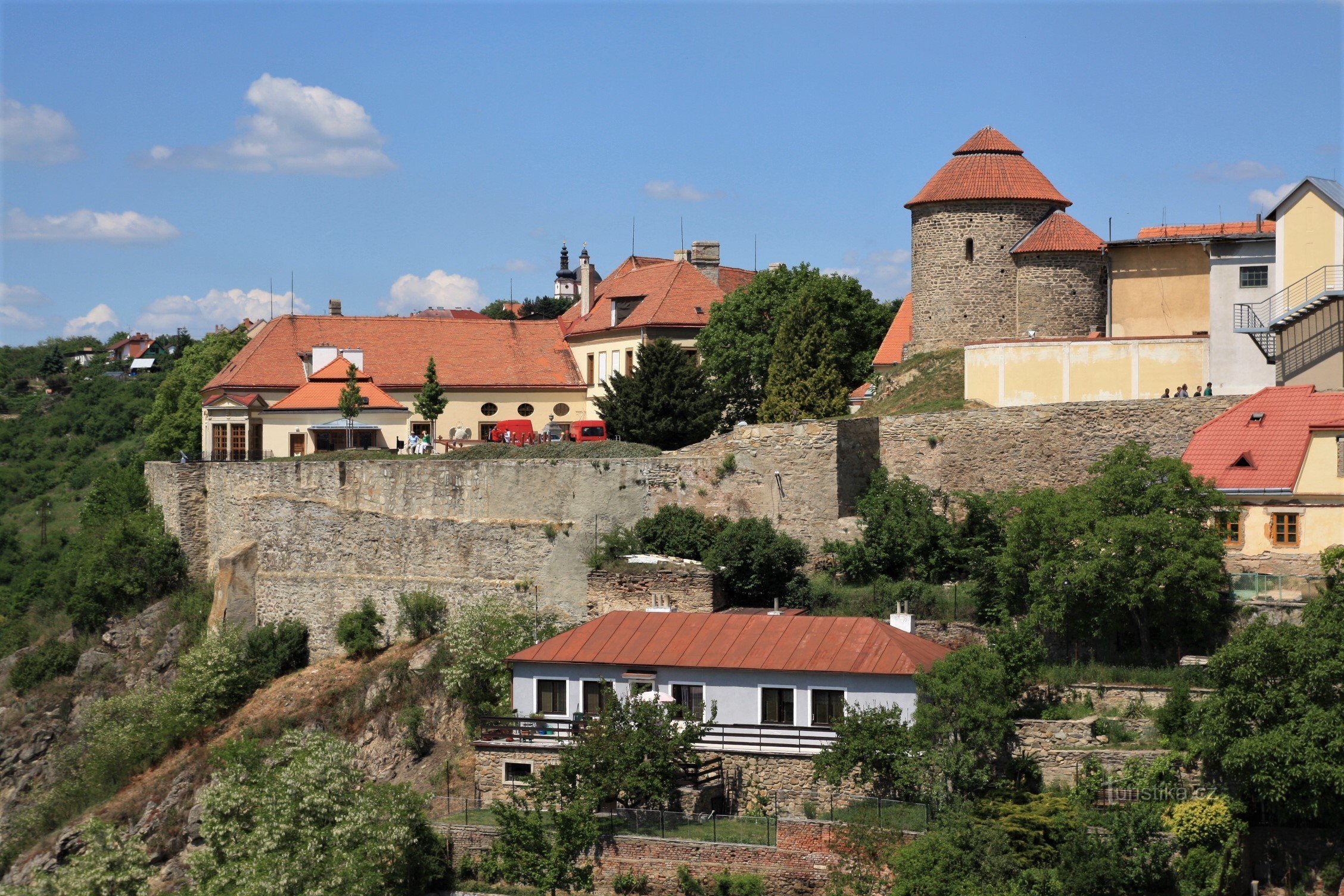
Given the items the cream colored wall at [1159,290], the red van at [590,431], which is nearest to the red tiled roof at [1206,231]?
the cream colored wall at [1159,290]

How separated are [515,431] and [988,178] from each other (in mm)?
18483

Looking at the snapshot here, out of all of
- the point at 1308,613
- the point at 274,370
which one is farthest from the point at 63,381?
the point at 1308,613

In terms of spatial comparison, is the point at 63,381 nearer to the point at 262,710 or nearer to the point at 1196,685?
the point at 262,710

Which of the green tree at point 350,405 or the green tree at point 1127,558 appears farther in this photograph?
the green tree at point 350,405

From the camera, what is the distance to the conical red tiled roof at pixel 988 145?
41.4 meters

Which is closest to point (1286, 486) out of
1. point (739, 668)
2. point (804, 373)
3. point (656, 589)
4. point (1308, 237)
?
point (1308, 237)

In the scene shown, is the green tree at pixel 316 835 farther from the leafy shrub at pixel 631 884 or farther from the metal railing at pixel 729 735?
the leafy shrub at pixel 631 884

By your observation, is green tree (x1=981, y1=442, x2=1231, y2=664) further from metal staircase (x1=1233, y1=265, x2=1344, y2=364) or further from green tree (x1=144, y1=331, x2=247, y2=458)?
green tree (x1=144, y1=331, x2=247, y2=458)

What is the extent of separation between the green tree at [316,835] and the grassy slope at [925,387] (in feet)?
51.4

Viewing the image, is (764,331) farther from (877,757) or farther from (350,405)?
(877,757)

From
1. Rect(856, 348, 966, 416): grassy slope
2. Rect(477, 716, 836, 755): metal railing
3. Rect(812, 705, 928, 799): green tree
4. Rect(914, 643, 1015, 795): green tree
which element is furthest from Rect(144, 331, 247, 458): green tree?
Rect(914, 643, 1015, 795): green tree

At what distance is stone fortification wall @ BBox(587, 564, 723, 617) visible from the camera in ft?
105

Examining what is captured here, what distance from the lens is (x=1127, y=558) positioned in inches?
1045

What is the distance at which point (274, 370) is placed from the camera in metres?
51.2
